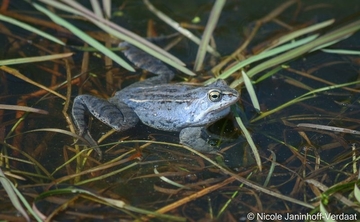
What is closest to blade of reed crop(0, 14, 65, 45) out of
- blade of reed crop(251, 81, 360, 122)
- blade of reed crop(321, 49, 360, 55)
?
blade of reed crop(251, 81, 360, 122)

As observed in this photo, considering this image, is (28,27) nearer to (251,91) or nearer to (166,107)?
(166,107)

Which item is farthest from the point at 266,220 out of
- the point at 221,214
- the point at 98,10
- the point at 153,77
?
the point at 98,10

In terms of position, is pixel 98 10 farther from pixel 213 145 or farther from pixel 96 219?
pixel 96 219

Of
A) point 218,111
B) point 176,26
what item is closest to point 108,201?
point 218,111

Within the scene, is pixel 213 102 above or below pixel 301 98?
above
